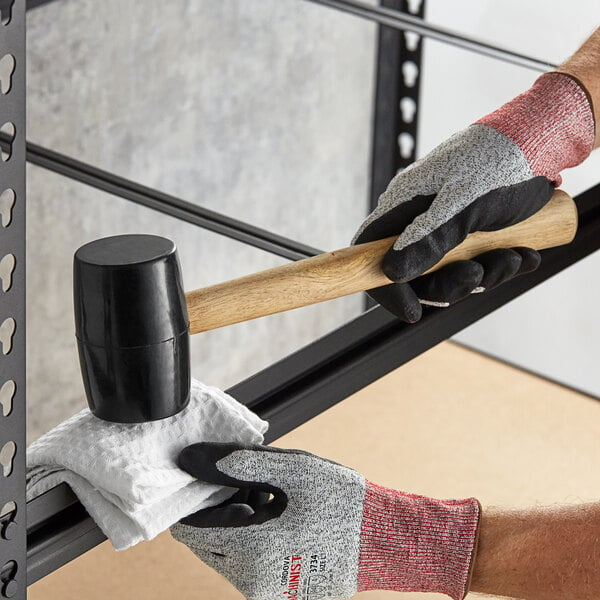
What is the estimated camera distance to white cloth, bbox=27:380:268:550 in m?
0.70

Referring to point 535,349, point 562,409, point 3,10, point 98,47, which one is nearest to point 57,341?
point 98,47

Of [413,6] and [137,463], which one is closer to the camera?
[137,463]

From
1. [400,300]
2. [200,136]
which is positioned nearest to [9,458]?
[400,300]

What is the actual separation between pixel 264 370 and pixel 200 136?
3.53 ft

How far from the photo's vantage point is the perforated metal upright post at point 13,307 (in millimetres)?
569

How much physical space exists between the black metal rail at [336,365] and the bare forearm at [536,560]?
0.61 feet

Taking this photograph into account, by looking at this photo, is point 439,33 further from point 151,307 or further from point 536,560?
point 151,307

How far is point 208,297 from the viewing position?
2.52ft

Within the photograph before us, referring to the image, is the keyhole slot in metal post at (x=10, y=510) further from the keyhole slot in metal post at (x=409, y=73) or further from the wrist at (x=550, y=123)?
the keyhole slot in metal post at (x=409, y=73)

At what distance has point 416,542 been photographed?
927 mm

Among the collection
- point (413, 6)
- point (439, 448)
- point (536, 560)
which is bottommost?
point (439, 448)

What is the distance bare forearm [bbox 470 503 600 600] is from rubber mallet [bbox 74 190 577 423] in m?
0.30

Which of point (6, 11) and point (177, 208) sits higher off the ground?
point (6, 11)

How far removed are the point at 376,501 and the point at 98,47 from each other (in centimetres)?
101
